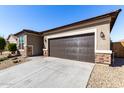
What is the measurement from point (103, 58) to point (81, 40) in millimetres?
2527

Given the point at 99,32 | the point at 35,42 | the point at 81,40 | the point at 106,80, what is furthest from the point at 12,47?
the point at 106,80

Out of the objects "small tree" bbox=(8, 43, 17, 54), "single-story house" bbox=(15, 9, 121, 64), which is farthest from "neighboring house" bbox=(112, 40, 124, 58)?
"small tree" bbox=(8, 43, 17, 54)

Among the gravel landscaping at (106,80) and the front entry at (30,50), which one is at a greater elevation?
the front entry at (30,50)

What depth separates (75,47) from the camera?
8359mm

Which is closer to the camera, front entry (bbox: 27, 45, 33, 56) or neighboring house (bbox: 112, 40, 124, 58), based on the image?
neighboring house (bbox: 112, 40, 124, 58)

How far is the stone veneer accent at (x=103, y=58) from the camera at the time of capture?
623 cm

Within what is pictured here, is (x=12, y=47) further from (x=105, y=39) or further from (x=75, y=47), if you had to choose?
(x=105, y=39)

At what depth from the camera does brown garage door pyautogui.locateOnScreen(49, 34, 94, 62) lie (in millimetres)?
7367

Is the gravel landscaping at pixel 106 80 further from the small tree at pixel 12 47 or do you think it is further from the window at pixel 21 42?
the small tree at pixel 12 47

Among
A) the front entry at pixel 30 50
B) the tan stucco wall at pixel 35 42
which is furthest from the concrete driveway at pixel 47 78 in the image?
the tan stucco wall at pixel 35 42

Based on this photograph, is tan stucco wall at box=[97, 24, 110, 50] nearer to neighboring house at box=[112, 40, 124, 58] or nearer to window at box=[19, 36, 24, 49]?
neighboring house at box=[112, 40, 124, 58]

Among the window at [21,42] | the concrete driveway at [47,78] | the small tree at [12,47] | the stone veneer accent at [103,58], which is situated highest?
the window at [21,42]
